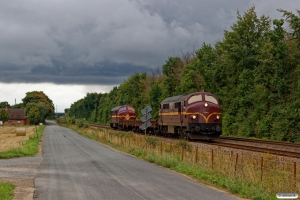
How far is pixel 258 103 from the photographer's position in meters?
39.4

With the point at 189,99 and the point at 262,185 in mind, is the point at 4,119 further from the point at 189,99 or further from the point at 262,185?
the point at 262,185

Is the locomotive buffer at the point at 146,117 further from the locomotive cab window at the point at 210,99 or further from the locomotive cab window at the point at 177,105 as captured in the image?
the locomotive cab window at the point at 210,99

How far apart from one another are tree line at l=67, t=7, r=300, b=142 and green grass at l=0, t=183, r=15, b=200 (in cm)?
2407

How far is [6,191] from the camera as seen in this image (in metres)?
13.2

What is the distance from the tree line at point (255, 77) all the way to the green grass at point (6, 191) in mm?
24066

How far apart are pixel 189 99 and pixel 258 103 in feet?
29.9

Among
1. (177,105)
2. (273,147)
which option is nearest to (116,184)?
(273,147)

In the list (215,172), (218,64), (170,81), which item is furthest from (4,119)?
(215,172)

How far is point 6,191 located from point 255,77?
30830 millimetres

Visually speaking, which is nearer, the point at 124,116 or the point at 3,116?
the point at 124,116

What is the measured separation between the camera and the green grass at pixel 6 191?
12.3 m

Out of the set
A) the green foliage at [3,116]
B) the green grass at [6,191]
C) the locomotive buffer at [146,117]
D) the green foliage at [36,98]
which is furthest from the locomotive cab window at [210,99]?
the green foliage at [36,98]

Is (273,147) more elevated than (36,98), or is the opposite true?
(36,98)

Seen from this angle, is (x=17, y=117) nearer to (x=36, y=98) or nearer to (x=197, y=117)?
(x=36, y=98)
